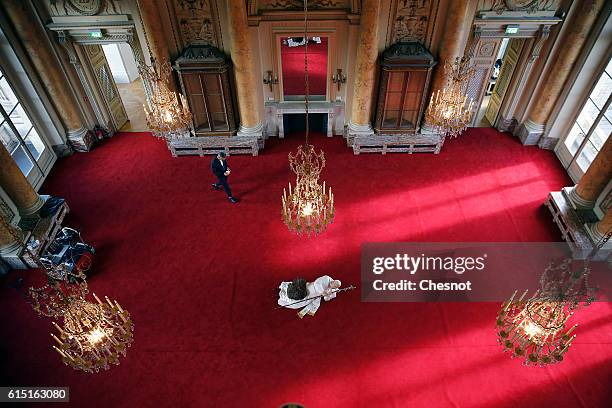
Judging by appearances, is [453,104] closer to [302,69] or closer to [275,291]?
[275,291]

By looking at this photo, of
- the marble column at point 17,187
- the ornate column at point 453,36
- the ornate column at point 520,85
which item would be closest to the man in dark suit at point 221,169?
the marble column at point 17,187

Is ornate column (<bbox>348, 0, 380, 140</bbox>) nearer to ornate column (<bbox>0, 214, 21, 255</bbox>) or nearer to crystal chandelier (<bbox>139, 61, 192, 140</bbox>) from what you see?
crystal chandelier (<bbox>139, 61, 192, 140</bbox>)

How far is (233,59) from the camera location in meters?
9.46

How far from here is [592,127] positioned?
9.43 metres

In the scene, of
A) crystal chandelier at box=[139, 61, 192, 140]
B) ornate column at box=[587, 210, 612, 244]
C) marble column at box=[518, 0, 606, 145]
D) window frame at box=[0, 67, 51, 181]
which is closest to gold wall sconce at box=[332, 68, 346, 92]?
crystal chandelier at box=[139, 61, 192, 140]

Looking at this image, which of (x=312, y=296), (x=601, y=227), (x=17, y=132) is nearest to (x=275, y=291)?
(x=312, y=296)

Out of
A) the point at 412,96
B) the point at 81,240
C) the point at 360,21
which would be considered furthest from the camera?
the point at 412,96

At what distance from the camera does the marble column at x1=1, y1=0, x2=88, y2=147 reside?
28.9 ft

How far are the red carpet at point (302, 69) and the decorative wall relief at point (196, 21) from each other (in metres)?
2.84

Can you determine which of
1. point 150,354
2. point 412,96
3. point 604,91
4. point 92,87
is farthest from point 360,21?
point 150,354

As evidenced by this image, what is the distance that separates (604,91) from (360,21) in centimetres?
555

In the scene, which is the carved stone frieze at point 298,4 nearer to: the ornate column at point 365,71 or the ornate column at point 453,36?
the ornate column at point 365,71

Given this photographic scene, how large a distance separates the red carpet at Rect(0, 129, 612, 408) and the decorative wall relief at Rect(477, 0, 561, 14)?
3.14 meters

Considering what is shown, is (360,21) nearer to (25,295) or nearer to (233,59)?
(233,59)
